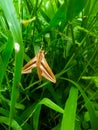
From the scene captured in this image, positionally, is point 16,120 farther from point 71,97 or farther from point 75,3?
point 75,3

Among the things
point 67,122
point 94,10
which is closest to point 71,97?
point 67,122

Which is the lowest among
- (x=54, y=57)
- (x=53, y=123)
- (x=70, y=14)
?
(x=53, y=123)

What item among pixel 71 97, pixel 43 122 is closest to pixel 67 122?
pixel 71 97

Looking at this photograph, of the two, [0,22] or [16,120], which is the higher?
[0,22]

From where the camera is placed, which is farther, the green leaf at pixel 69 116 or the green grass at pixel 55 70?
the green grass at pixel 55 70

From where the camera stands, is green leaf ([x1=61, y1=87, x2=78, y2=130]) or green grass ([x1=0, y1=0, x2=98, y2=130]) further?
green grass ([x1=0, y1=0, x2=98, y2=130])

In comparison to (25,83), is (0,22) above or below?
above

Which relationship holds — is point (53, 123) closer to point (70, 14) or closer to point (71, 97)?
point (71, 97)

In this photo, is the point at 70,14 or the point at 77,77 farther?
the point at 77,77

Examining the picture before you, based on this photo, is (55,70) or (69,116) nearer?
(69,116)
